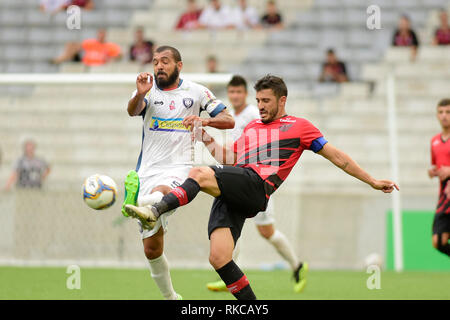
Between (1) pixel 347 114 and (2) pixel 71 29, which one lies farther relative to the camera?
(2) pixel 71 29

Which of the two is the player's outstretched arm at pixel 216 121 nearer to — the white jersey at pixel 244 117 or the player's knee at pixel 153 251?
the player's knee at pixel 153 251

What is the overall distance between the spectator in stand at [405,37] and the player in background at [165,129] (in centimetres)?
1000

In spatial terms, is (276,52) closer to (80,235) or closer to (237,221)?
(80,235)

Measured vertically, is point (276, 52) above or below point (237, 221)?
above

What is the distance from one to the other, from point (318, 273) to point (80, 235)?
4.09 m

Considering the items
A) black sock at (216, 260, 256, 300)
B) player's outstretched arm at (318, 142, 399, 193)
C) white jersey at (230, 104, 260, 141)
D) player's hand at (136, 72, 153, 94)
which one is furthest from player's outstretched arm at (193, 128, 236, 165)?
white jersey at (230, 104, 260, 141)

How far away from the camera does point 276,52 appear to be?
55.4 ft

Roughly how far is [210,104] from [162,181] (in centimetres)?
88

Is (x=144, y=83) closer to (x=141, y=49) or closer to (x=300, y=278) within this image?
(x=300, y=278)

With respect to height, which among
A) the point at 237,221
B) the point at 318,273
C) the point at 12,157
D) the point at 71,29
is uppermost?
the point at 71,29

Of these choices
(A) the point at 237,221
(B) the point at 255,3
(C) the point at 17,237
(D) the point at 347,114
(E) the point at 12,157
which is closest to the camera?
(A) the point at 237,221

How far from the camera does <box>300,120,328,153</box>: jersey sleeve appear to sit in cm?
605
